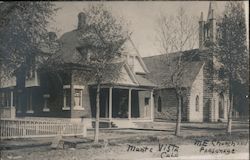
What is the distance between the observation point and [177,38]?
1239 centimetres

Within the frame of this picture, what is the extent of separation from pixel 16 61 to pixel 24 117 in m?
2.06

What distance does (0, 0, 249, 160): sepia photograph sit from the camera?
7859mm

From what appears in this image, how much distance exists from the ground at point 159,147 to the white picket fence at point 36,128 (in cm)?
16

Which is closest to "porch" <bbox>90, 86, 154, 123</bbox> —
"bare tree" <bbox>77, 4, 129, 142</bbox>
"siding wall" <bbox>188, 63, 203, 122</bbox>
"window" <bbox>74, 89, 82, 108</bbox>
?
"siding wall" <bbox>188, 63, 203, 122</bbox>

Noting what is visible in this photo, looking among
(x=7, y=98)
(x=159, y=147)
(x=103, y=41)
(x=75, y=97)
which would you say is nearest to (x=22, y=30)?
(x=7, y=98)

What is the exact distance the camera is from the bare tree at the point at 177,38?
1068 cm

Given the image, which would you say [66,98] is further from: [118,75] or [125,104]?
[125,104]

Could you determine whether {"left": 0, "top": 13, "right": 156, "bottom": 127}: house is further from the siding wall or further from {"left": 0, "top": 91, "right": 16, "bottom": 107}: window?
the siding wall

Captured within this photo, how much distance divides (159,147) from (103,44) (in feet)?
11.1

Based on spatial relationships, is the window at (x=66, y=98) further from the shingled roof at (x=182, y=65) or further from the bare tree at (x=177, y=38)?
the bare tree at (x=177, y=38)

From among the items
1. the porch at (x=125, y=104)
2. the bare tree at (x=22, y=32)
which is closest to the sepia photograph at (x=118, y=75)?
the bare tree at (x=22, y=32)

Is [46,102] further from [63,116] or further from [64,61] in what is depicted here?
[63,116]

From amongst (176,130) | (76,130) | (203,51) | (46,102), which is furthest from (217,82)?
(46,102)

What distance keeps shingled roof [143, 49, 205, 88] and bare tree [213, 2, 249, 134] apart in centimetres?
85
